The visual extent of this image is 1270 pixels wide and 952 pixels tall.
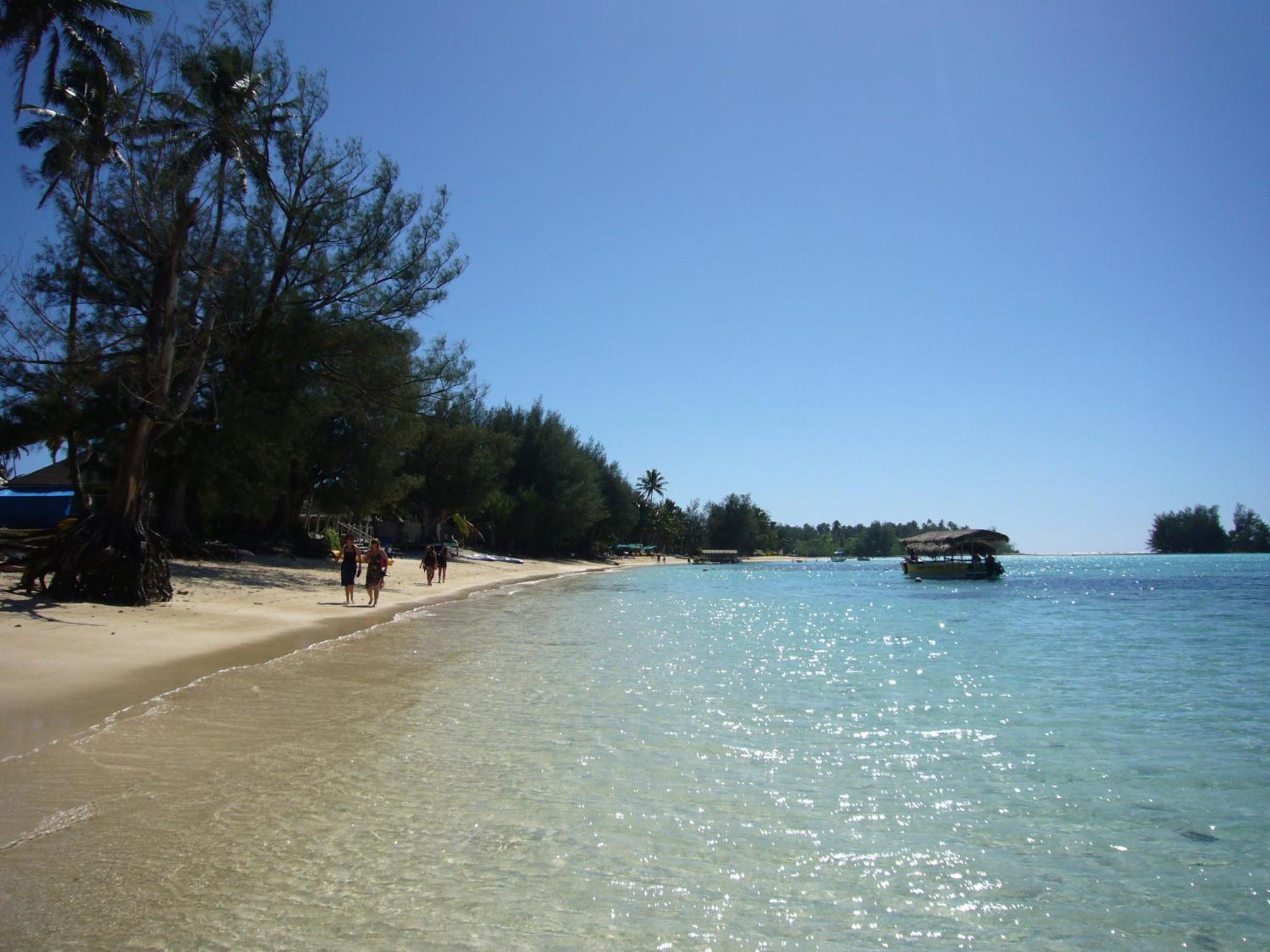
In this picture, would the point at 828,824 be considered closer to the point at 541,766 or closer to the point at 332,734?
the point at 541,766

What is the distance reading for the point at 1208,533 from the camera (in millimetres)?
180375

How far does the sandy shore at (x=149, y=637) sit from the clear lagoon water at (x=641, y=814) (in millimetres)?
601

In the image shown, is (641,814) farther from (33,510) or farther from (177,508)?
(33,510)

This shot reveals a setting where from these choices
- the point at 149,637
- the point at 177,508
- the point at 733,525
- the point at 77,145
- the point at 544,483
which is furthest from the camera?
the point at 733,525

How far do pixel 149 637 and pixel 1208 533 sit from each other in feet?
690

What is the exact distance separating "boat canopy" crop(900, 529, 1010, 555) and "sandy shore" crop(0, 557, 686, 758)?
36638 millimetres

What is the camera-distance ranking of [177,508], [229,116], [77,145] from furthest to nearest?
[177,508], [229,116], [77,145]

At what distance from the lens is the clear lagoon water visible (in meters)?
4.35

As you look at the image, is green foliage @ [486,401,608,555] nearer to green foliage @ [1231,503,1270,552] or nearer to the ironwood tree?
the ironwood tree

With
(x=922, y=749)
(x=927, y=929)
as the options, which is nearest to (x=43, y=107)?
(x=922, y=749)

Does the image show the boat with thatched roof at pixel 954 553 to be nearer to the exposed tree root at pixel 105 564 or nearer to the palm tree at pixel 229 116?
the palm tree at pixel 229 116

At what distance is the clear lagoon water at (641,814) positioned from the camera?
14.3ft

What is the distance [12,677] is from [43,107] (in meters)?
19.1

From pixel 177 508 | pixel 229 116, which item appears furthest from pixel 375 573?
pixel 229 116
